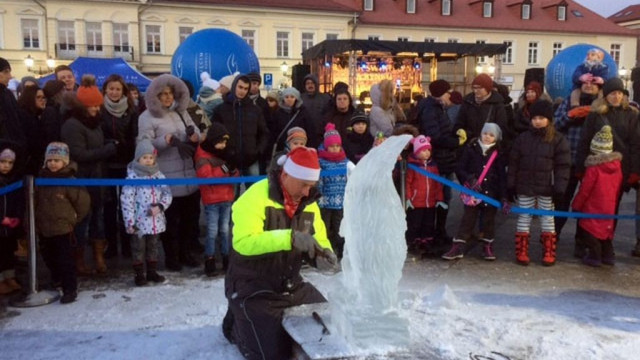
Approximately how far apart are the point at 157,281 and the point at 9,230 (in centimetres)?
133

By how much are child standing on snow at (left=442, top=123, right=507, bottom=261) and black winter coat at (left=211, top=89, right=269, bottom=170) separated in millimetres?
2358

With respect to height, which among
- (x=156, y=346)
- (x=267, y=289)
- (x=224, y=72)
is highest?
(x=224, y=72)

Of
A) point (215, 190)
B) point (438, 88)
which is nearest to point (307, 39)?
point (438, 88)

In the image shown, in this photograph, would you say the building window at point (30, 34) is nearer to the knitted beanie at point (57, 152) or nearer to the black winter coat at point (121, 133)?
the black winter coat at point (121, 133)

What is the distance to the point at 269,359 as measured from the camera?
3.46 m

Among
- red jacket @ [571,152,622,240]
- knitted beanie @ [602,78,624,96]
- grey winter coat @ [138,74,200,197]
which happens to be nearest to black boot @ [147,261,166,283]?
grey winter coat @ [138,74,200,197]

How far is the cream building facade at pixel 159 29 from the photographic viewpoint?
36.2m

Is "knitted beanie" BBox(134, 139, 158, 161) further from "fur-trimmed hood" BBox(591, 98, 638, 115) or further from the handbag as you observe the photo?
"fur-trimmed hood" BBox(591, 98, 638, 115)

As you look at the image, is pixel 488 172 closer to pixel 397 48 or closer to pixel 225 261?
pixel 225 261

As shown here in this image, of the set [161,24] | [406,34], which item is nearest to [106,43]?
[161,24]

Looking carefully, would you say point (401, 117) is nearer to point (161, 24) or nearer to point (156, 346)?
point (156, 346)

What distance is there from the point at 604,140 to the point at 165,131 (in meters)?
4.52

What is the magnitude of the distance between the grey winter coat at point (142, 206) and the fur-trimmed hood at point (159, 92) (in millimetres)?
684

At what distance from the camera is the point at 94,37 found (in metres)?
37.6
